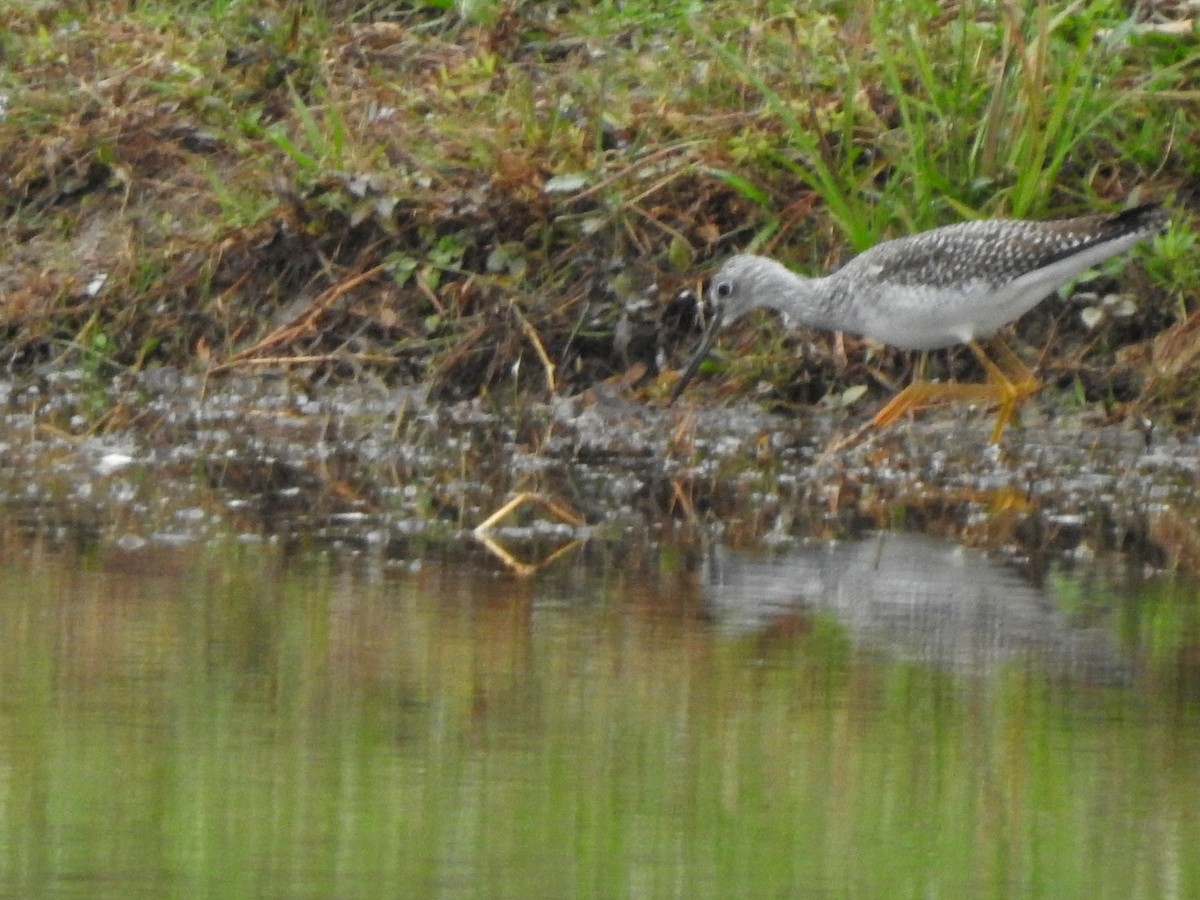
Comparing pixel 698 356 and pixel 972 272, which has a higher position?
pixel 972 272

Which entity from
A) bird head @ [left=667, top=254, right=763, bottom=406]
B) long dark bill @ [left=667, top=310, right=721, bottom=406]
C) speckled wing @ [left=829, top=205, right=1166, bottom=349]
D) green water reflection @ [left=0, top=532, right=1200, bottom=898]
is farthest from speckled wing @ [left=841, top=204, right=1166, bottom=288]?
green water reflection @ [left=0, top=532, right=1200, bottom=898]

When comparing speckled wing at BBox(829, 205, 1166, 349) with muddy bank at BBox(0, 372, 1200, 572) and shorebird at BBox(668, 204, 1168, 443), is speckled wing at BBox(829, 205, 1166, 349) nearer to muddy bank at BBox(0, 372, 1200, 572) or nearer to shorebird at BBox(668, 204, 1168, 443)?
shorebird at BBox(668, 204, 1168, 443)

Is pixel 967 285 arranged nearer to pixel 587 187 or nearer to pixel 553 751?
pixel 587 187

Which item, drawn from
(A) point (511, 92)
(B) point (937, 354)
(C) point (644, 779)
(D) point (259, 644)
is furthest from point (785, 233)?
(C) point (644, 779)

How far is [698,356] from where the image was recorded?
8.02 meters

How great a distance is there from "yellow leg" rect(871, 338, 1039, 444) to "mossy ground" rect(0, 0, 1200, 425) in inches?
11.7

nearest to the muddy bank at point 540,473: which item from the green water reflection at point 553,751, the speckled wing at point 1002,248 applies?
the speckled wing at point 1002,248

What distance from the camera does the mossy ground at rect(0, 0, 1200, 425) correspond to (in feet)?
26.7

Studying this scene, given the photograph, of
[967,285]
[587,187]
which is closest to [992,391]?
[967,285]

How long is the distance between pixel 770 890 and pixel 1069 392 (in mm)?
5086

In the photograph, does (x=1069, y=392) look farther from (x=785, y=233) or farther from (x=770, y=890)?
(x=770, y=890)

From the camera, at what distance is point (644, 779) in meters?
3.57

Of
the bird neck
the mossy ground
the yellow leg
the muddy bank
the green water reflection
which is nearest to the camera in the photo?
the green water reflection

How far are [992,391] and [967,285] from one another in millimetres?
462
